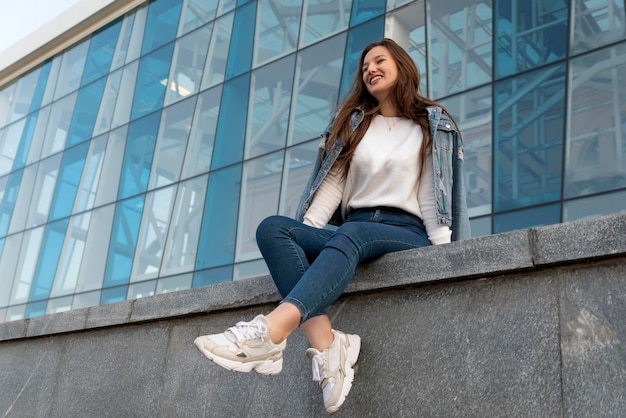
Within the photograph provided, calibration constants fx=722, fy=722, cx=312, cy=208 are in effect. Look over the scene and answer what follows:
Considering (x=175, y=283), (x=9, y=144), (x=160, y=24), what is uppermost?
(x=160, y=24)

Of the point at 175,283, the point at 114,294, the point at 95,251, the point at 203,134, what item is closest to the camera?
the point at 175,283

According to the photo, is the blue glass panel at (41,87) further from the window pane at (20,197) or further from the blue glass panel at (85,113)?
the blue glass panel at (85,113)

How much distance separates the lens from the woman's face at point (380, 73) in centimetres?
392

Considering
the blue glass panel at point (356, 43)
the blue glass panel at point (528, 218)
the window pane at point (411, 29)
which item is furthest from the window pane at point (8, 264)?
the blue glass panel at point (528, 218)

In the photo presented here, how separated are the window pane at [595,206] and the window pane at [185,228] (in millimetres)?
7284

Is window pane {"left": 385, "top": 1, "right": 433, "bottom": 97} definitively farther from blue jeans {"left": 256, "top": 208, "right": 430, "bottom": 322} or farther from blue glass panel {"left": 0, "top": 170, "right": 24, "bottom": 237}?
blue glass panel {"left": 0, "top": 170, "right": 24, "bottom": 237}

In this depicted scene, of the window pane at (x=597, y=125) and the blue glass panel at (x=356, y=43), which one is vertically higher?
the blue glass panel at (x=356, y=43)

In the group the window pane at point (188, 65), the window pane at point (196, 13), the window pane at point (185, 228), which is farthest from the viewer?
the window pane at point (196, 13)

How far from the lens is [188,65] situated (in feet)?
52.8

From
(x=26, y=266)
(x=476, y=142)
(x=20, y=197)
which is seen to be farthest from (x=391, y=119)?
(x=20, y=197)

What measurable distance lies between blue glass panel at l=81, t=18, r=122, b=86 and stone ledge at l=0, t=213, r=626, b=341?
1534 cm

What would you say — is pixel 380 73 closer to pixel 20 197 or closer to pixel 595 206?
pixel 595 206

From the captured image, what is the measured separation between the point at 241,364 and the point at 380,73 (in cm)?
184

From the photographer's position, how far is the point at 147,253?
15.0 metres
